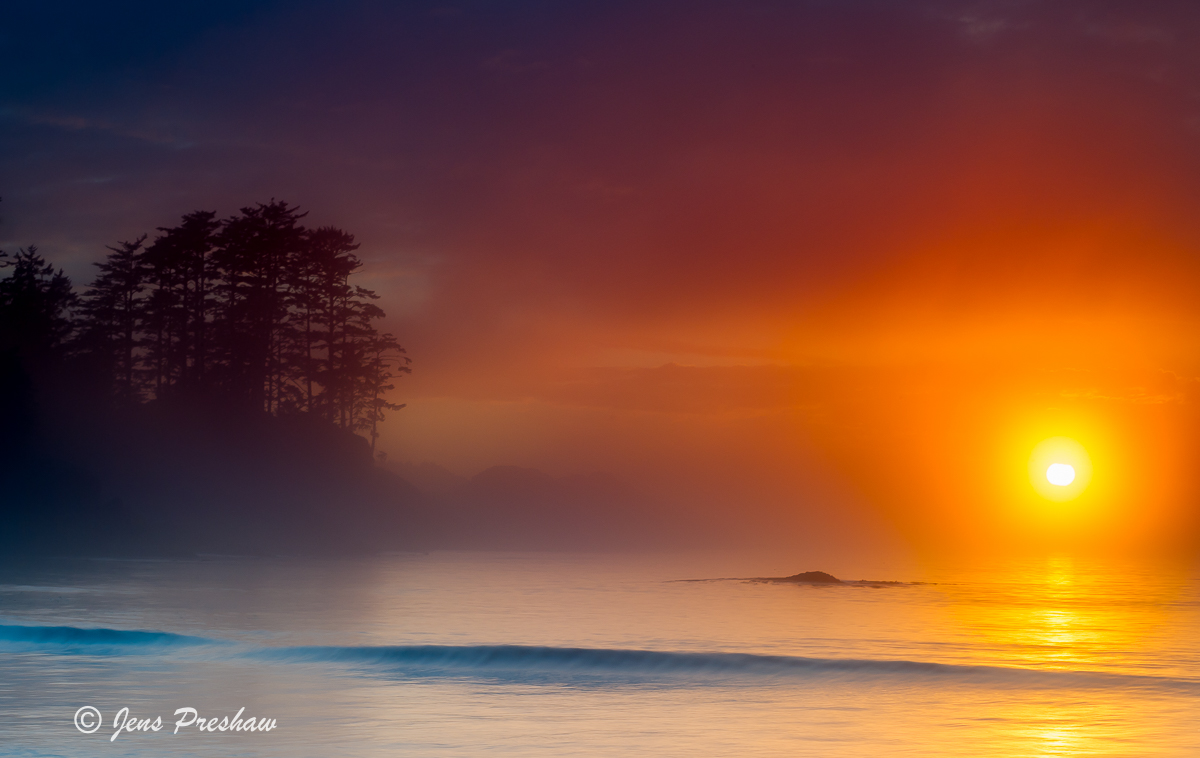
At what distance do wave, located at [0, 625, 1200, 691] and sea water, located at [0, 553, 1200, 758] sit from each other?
3.9 inches

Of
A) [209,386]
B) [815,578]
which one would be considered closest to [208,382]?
[209,386]

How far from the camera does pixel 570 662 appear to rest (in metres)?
26.0

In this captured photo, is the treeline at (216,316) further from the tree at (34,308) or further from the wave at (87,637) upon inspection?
the wave at (87,637)

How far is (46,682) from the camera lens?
19.8m

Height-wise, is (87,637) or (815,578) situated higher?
(815,578)

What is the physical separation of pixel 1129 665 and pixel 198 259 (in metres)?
71.8

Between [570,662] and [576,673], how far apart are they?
1535 mm

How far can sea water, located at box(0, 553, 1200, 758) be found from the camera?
601 inches

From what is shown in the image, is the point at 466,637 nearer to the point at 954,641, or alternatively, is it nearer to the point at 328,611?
the point at 328,611

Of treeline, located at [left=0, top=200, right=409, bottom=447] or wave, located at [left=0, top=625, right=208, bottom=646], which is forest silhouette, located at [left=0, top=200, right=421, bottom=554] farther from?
wave, located at [left=0, top=625, right=208, bottom=646]

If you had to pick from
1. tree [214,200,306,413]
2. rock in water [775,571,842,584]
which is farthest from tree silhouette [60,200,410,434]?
rock in water [775,571,842,584]

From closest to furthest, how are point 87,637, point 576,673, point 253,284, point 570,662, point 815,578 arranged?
1. point 576,673
2. point 570,662
3. point 87,637
4. point 815,578
5. point 253,284

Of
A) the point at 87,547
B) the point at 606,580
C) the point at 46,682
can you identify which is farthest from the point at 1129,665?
the point at 87,547

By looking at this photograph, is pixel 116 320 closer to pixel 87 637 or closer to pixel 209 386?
pixel 209 386
